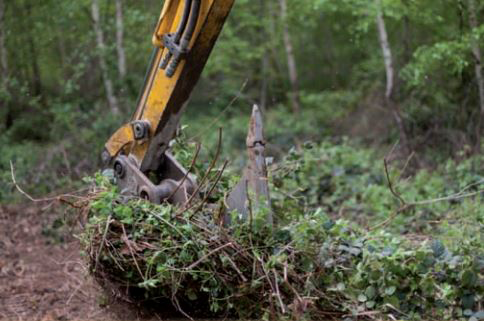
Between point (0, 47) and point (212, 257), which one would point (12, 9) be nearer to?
point (0, 47)

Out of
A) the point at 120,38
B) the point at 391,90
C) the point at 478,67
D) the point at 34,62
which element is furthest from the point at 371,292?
the point at 34,62

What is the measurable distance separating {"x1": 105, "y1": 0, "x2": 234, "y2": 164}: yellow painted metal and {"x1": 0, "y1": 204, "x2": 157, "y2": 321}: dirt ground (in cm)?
93

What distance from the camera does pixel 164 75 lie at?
4.77m

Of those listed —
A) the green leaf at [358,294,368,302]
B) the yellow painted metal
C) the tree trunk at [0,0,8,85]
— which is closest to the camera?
the green leaf at [358,294,368,302]

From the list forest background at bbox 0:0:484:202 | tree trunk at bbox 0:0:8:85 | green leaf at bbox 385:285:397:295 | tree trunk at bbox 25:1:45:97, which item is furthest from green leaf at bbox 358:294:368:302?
tree trunk at bbox 25:1:45:97

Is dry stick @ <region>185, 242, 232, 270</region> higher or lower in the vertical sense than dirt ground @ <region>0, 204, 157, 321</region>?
higher

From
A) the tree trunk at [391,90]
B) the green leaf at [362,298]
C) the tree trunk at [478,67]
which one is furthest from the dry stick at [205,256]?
the tree trunk at [391,90]

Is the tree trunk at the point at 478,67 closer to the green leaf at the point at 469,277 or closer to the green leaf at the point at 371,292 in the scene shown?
the green leaf at the point at 469,277

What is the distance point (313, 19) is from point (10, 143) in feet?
22.7

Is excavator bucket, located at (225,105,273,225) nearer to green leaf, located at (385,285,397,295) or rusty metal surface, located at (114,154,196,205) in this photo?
rusty metal surface, located at (114,154,196,205)

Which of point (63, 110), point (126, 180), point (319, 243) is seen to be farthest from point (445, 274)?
point (63, 110)

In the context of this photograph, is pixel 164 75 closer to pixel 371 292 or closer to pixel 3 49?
pixel 371 292

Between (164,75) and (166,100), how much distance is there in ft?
0.60

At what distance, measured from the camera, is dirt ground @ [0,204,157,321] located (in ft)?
15.7
